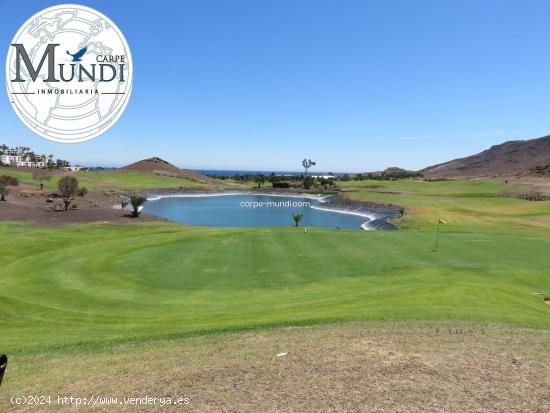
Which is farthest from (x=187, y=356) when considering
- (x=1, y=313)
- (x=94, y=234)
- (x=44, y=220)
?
(x=44, y=220)

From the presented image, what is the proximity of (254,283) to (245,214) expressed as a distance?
243 feet

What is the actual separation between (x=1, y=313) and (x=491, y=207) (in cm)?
8748

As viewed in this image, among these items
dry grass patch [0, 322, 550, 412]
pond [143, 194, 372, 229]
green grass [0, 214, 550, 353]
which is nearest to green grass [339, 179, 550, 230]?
pond [143, 194, 372, 229]

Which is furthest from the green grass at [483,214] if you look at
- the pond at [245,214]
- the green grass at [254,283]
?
the green grass at [254,283]

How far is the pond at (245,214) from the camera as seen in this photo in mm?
80250

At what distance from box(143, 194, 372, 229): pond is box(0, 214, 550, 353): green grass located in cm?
4537

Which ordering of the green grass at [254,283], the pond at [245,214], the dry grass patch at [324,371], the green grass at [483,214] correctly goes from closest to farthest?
the dry grass patch at [324,371], the green grass at [254,283], the green grass at [483,214], the pond at [245,214]

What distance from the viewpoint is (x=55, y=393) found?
29.5ft

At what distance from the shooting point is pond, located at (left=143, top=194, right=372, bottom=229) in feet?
263

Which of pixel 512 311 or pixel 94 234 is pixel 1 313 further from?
pixel 94 234

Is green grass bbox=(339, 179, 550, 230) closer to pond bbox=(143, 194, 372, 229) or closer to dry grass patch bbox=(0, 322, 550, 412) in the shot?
pond bbox=(143, 194, 372, 229)

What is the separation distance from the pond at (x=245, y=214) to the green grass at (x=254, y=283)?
45369 mm

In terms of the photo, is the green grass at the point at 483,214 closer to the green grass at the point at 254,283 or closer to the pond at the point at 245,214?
the pond at the point at 245,214

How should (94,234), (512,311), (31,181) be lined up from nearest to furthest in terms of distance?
1. (512,311)
2. (94,234)
3. (31,181)
